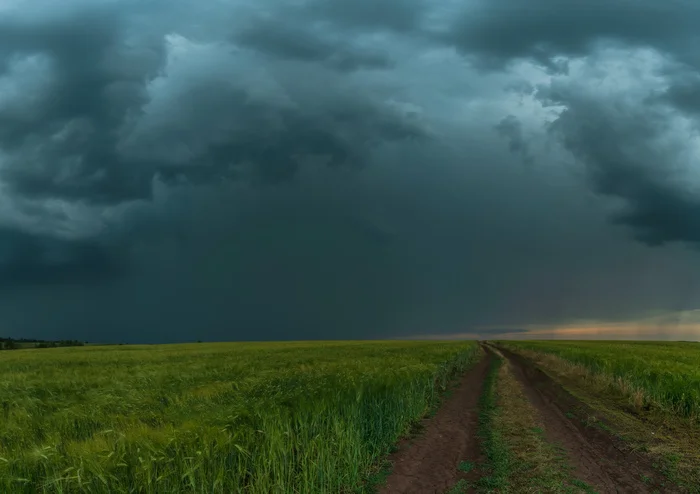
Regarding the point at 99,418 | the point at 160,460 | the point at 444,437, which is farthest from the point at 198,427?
the point at 444,437

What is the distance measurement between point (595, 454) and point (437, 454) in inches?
163

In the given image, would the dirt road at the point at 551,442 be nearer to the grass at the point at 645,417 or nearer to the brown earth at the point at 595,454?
the brown earth at the point at 595,454

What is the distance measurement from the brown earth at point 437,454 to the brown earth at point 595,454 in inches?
96.3

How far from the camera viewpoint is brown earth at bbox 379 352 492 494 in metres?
9.95

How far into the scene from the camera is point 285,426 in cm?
865

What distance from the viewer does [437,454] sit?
1216 centimetres

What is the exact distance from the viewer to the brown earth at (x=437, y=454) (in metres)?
9.95

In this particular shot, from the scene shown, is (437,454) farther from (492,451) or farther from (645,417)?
(645,417)

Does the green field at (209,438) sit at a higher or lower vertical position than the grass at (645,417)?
higher

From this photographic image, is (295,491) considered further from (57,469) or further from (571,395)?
(571,395)

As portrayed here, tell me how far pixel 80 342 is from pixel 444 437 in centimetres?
15355

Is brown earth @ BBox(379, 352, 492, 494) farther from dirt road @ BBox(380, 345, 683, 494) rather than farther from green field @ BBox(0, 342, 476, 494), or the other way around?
green field @ BBox(0, 342, 476, 494)

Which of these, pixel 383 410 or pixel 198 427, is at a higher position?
pixel 198 427

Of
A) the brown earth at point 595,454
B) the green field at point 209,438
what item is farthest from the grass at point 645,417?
the green field at point 209,438
